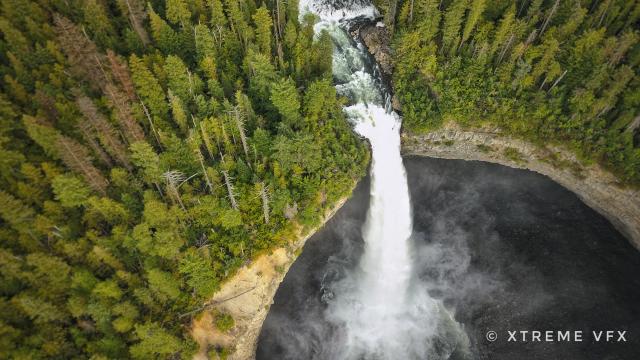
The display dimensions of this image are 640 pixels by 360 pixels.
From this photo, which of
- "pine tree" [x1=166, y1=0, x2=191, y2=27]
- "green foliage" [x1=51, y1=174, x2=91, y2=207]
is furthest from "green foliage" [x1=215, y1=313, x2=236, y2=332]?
"pine tree" [x1=166, y1=0, x2=191, y2=27]

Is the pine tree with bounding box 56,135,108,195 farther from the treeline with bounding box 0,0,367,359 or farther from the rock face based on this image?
the rock face

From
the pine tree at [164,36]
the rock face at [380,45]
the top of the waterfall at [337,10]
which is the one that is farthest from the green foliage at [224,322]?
the top of the waterfall at [337,10]

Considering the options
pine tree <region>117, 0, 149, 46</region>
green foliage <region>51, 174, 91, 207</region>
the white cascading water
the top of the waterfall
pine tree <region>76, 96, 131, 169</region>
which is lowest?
the white cascading water

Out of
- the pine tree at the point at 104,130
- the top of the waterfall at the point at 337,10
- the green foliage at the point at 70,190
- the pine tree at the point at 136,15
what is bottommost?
the green foliage at the point at 70,190

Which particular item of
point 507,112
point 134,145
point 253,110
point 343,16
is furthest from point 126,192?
point 507,112

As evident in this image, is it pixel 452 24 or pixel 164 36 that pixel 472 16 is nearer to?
pixel 452 24

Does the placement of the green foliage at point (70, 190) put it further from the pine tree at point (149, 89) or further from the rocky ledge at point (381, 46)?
the rocky ledge at point (381, 46)

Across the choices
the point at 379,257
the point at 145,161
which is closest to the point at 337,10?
the point at 379,257
